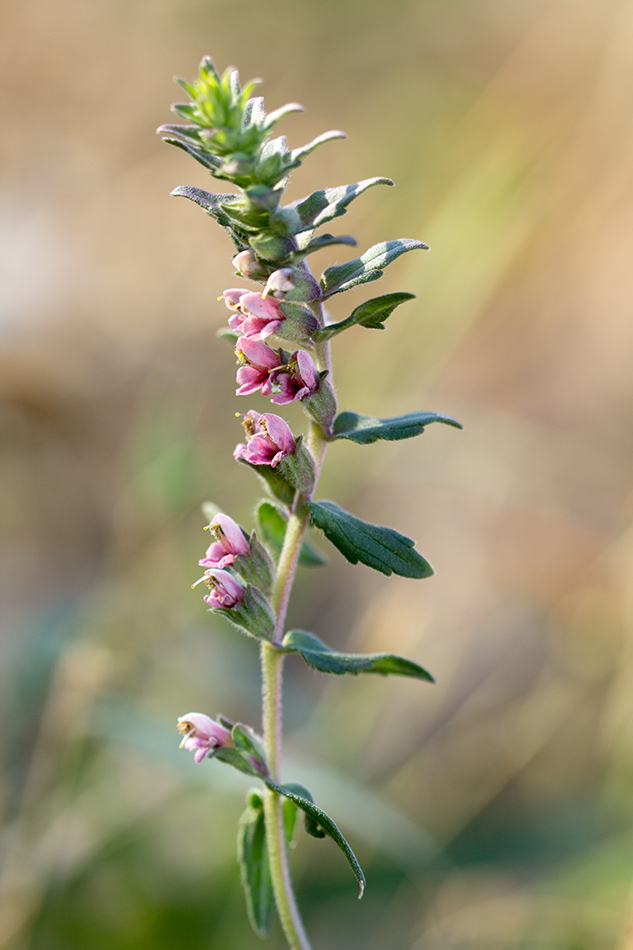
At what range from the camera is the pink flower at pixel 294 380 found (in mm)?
1515

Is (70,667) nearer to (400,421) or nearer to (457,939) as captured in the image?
(457,939)

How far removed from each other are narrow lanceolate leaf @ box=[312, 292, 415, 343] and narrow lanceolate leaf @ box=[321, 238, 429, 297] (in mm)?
43

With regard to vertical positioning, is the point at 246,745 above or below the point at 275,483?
below

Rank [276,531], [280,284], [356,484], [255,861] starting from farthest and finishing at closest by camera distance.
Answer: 1. [356,484]
2. [276,531]
3. [255,861]
4. [280,284]

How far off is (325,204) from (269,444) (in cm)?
46

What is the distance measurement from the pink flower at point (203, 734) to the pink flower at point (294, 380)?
682 millimetres

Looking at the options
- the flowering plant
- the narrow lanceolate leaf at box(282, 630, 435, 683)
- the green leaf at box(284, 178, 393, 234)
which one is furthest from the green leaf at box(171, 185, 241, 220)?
the narrow lanceolate leaf at box(282, 630, 435, 683)

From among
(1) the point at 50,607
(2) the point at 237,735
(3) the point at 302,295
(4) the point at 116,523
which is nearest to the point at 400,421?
(3) the point at 302,295

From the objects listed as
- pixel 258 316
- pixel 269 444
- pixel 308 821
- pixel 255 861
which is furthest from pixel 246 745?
pixel 258 316

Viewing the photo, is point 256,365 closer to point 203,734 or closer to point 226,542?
point 226,542

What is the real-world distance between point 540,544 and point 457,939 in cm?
263

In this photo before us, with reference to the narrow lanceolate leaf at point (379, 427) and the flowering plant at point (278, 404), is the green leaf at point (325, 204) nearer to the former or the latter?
the flowering plant at point (278, 404)

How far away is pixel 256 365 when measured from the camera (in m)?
1.58

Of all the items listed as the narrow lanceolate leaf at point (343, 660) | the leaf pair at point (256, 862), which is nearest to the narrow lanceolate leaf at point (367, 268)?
the narrow lanceolate leaf at point (343, 660)
